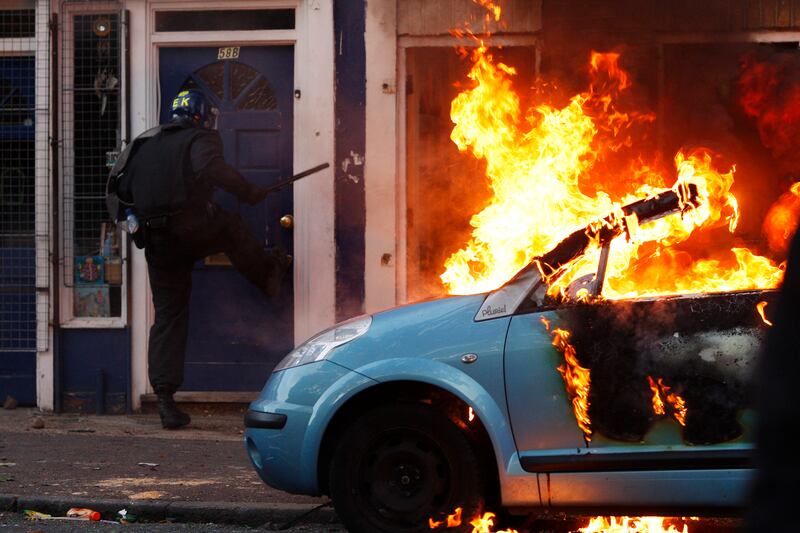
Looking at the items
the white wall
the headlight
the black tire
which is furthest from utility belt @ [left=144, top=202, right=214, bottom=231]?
the black tire

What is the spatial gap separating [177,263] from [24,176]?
201 cm

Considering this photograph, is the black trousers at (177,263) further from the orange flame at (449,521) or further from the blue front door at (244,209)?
the orange flame at (449,521)

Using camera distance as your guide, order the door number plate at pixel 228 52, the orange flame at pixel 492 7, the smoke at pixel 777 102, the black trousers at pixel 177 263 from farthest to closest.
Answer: the door number plate at pixel 228 52 → the orange flame at pixel 492 7 → the black trousers at pixel 177 263 → the smoke at pixel 777 102

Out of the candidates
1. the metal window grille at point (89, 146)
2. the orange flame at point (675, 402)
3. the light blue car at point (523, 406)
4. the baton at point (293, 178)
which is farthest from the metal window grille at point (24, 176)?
the orange flame at point (675, 402)

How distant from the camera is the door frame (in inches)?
386

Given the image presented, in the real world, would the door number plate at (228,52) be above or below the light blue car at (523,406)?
above

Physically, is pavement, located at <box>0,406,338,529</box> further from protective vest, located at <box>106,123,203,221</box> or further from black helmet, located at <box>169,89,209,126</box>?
black helmet, located at <box>169,89,209,126</box>

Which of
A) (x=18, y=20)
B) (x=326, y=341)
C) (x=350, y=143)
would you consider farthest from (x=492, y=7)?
(x=326, y=341)

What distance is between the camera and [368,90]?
32.0ft

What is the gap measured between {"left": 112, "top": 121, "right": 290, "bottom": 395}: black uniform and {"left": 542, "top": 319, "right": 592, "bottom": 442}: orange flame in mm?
4455

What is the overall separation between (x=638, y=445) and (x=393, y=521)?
3.80 feet

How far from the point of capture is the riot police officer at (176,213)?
893 cm

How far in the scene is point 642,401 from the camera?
5074mm

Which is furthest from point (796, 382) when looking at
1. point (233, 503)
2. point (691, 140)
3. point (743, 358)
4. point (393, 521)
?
point (691, 140)
